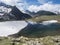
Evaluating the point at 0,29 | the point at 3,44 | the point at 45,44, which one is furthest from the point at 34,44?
the point at 0,29

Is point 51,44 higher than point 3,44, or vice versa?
point 3,44

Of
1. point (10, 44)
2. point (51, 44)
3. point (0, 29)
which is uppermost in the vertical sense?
point (10, 44)

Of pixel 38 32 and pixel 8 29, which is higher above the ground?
pixel 8 29

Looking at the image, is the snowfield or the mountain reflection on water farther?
the mountain reflection on water

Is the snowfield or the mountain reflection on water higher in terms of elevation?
the snowfield

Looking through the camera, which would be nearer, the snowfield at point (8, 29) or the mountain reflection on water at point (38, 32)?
the snowfield at point (8, 29)

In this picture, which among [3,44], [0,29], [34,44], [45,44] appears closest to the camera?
[3,44]

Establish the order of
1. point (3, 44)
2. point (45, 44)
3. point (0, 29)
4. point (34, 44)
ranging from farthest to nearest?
point (0, 29) < point (45, 44) < point (34, 44) < point (3, 44)

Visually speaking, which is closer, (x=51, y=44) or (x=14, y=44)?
(x=14, y=44)

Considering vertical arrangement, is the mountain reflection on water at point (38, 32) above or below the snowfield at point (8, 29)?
below

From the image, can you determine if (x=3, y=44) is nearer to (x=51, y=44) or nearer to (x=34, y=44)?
(x=34, y=44)

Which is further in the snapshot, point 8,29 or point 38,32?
point 38,32
